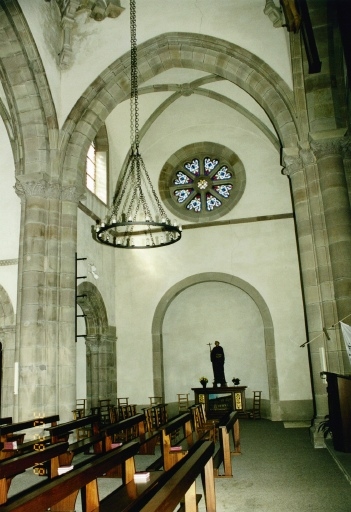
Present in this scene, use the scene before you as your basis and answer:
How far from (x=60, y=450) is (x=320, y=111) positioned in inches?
296

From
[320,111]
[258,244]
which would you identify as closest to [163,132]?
[258,244]

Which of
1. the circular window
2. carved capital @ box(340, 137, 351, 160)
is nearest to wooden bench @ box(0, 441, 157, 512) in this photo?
carved capital @ box(340, 137, 351, 160)

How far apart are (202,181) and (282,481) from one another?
11.1m

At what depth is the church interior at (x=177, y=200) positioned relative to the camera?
8.62 metres

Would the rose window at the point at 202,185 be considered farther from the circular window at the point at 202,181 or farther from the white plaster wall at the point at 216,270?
the white plaster wall at the point at 216,270

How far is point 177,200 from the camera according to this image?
50.4 feet

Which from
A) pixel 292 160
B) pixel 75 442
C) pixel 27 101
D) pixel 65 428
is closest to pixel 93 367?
pixel 65 428

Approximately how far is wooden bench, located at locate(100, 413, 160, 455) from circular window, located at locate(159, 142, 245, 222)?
765 cm

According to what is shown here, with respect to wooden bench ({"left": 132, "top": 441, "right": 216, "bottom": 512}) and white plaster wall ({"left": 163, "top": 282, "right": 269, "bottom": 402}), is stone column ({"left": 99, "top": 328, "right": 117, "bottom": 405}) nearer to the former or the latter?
white plaster wall ({"left": 163, "top": 282, "right": 269, "bottom": 402})

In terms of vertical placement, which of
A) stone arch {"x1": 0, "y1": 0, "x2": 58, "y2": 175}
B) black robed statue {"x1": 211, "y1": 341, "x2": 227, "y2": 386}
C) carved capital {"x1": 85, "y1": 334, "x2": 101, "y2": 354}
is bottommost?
black robed statue {"x1": 211, "y1": 341, "x2": 227, "y2": 386}

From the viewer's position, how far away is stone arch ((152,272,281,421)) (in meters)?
12.9

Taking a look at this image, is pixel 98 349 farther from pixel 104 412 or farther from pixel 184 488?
pixel 184 488

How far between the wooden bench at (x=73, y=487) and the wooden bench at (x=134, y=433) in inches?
44.5

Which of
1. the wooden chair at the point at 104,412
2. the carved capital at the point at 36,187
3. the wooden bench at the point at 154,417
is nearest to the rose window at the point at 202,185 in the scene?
the carved capital at the point at 36,187
